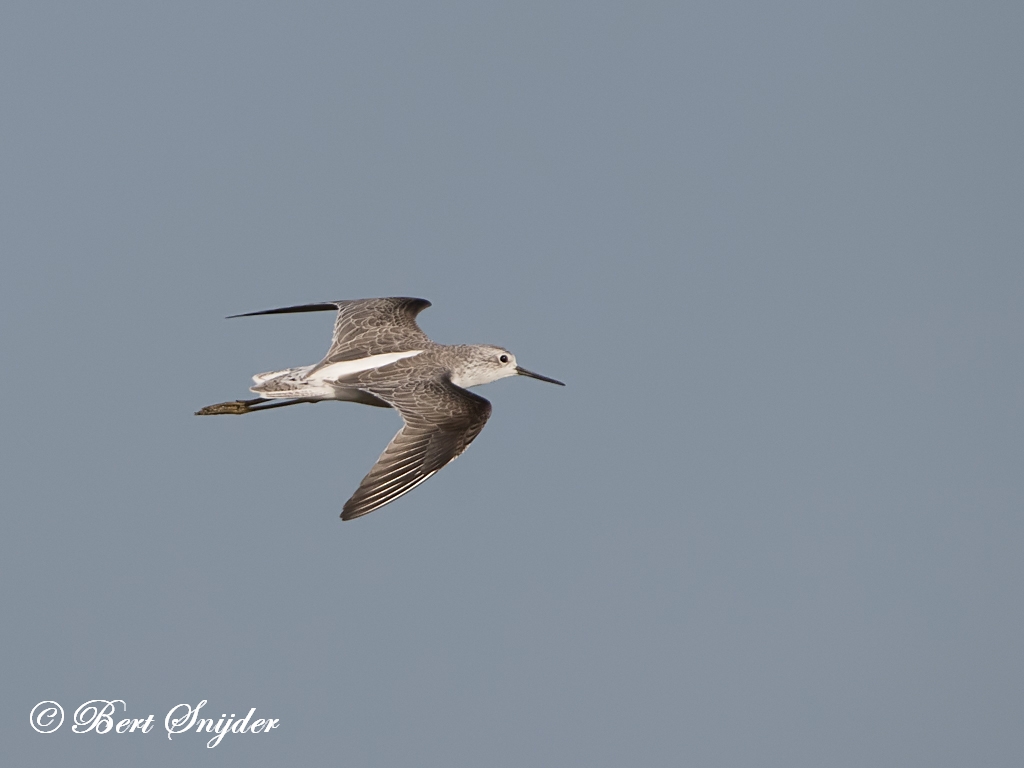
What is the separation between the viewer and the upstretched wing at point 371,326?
2378 centimetres

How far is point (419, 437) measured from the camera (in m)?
19.5

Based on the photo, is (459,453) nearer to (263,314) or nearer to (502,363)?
(502,363)

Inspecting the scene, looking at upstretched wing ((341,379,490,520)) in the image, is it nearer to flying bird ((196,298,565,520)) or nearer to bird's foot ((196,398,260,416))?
flying bird ((196,298,565,520))

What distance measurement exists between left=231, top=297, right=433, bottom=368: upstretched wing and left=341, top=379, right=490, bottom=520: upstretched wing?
8.55 ft

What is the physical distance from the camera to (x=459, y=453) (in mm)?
19531

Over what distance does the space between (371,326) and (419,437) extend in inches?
221

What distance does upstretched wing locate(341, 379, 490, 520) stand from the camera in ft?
60.3

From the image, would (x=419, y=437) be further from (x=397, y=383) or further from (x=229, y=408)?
(x=229, y=408)

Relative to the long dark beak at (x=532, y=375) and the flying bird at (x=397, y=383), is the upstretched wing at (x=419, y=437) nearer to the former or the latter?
the flying bird at (x=397, y=383)

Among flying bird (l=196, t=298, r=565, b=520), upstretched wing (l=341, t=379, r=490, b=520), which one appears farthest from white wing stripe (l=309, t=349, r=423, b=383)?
upstretched wing (l=341, t=379, r=490, b=520)

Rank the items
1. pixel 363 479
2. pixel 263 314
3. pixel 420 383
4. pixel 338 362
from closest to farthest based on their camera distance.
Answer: pixel 363 479
pixel 420 383
pixel 338 362
pixel 263 314

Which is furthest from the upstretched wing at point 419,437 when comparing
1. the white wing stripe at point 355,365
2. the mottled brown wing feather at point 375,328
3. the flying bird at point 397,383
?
the mottled brown wing feather at point 375,328

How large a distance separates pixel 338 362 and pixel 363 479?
5.08m

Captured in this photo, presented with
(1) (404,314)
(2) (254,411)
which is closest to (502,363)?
(1) (404,314)
